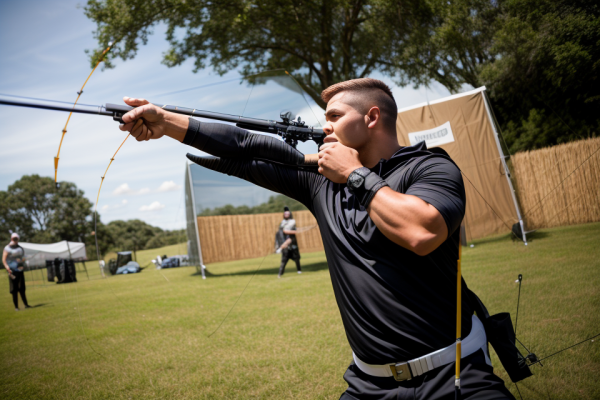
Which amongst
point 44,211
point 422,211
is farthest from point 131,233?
point 44,211

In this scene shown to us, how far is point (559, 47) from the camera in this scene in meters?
3.54

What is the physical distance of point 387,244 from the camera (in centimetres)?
172

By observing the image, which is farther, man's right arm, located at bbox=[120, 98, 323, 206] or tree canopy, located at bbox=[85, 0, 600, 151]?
tree canopy, located at bbox=[85, 0, 600, 151]

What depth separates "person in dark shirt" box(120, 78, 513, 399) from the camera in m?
1.52

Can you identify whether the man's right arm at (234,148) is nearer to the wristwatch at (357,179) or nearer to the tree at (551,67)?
the wristwatch at (357,179)

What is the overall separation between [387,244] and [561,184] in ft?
9.13

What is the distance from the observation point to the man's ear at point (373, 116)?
2.01 meters

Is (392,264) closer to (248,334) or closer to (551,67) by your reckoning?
(551,67)

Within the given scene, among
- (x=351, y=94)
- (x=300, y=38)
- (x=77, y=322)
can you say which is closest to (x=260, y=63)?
(x=300, y=38)

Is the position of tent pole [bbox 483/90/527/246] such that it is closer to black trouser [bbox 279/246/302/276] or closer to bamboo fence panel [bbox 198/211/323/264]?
bamboo fence panel [bbox 198/211/323/264]

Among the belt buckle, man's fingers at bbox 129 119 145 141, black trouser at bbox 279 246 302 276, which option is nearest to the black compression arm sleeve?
man's fingers at bbox 129 119 145 141

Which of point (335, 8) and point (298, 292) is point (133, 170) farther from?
point (335, 8)

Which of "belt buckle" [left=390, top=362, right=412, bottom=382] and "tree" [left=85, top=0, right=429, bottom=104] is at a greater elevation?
"tree" [left=85, top=0, right=429, bottom=104]

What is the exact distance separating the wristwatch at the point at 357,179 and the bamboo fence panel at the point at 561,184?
2.92 m
